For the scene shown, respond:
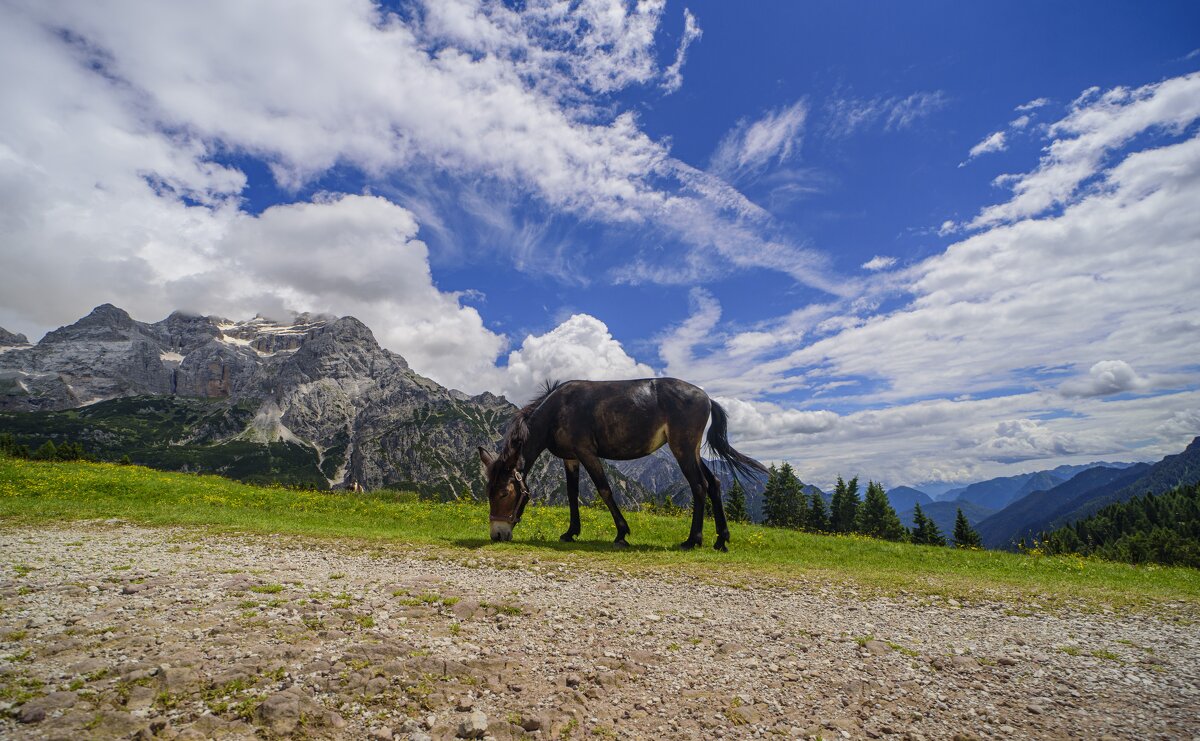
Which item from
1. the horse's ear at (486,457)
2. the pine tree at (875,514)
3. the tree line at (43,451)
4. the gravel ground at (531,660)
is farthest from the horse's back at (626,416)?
the pine tree at (875,514)

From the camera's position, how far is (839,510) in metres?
73.9

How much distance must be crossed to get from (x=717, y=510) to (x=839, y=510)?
223ft

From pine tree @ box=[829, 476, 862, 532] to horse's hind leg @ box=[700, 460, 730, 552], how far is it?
208 ft

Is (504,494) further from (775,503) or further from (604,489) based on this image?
(775,503)

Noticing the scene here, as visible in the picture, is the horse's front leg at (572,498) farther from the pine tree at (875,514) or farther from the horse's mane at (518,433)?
the pine tree at (875,514)

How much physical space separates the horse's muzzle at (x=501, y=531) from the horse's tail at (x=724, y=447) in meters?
6.52

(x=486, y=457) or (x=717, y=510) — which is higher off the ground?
(x=486, y=457)

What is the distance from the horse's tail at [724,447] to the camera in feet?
52.2

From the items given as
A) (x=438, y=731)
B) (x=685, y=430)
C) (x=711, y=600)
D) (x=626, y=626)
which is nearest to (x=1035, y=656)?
(x=711, y=600)

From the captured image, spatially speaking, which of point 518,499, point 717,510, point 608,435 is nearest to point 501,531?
point 518,499

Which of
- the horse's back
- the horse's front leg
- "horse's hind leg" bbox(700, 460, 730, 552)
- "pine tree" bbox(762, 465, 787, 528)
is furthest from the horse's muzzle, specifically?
"pine tree" bbox(762, 465, 787, 528)

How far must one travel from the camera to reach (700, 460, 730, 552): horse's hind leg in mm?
14938

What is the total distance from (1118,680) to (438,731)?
7.44 meters

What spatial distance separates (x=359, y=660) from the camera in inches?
203
